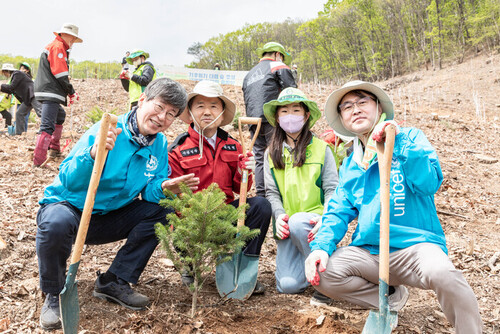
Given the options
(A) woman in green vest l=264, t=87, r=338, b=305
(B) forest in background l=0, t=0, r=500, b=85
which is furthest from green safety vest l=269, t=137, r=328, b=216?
(B) forest in background l=0, t=0, r=500, b=85

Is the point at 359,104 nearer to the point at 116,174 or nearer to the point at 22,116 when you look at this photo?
the point at 116,174

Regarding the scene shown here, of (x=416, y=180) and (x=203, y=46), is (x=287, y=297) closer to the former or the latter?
(x=416, y=180)

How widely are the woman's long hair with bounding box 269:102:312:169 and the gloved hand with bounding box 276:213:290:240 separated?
1.57 feet

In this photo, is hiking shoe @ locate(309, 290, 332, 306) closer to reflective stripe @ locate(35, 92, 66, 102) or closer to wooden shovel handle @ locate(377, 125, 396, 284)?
wooden shovel handle @ locate(377, 125, 396, 284)

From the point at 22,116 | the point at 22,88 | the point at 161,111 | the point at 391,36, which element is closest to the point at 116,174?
the point at 161,111

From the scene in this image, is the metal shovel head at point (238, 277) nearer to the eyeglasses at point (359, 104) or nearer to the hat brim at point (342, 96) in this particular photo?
the hat brim at point (342, 96)

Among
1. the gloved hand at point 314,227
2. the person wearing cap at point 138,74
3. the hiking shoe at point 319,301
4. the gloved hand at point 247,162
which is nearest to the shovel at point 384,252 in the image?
the hiking shoe at point 319,301

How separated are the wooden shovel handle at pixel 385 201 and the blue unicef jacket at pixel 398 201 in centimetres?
→ 13

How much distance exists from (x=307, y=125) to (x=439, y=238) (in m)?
1.56

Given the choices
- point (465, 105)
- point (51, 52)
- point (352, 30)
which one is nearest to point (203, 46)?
point (352, 30)

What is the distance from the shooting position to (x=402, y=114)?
11.0 meters

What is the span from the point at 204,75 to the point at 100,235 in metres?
18.1

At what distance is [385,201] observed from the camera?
2.07 meters

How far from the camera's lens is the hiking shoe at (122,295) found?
2.58 m
